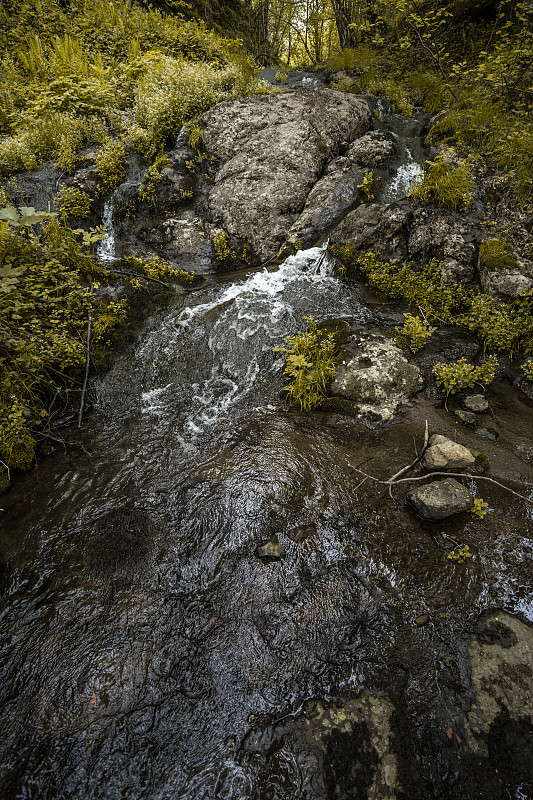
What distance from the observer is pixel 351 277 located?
701 cm

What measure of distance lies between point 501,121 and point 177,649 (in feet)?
36.6

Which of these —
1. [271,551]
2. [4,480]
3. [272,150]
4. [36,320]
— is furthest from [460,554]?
[272,150]

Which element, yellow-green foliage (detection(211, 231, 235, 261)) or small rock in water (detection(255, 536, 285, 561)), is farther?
yellow-green foliage (detection(211, 231, 235, 261))

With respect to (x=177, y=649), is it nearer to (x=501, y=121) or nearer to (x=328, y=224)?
(x=328, y=224)

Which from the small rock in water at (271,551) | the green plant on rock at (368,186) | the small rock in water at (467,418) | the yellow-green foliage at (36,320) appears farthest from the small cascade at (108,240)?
the small rock in water at (467,418)

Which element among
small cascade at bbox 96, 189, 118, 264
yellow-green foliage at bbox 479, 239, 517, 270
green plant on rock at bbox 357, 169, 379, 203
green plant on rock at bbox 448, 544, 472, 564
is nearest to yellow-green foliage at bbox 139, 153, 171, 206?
small cascade at bbox 96, 189, 118, 264

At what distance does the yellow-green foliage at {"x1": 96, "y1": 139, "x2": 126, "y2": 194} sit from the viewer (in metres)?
7.99

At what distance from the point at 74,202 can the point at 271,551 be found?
863 centimetres

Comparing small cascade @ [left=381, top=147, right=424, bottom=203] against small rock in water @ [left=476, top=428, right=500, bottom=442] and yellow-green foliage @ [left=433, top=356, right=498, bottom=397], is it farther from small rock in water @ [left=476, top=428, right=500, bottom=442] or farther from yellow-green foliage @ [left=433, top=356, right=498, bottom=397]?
small rock in water @ [left=476, top=428, right=500, bottom=442]

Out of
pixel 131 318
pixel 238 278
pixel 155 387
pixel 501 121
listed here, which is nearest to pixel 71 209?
pixel 131 318

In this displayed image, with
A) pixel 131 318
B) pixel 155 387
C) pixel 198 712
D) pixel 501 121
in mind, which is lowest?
pixel 198 712

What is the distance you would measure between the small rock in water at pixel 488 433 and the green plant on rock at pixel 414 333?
1.76 meters

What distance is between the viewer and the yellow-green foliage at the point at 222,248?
7.65 m

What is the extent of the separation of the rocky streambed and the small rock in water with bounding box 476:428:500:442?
0.03 meters
